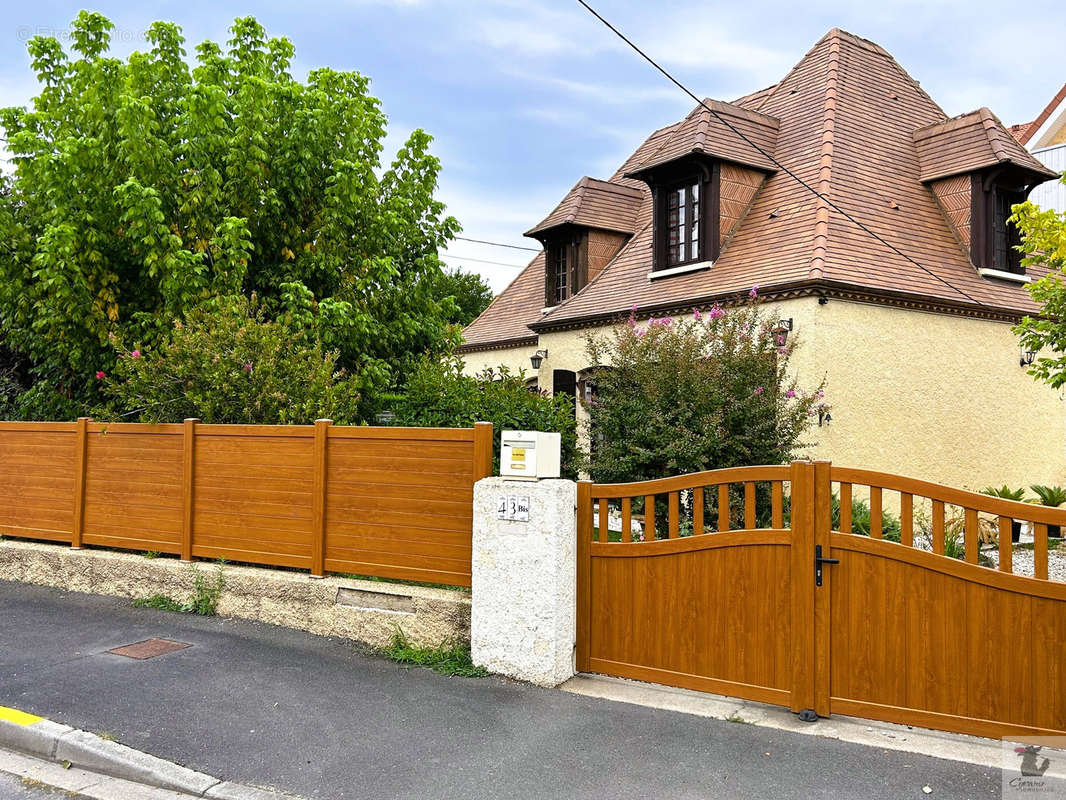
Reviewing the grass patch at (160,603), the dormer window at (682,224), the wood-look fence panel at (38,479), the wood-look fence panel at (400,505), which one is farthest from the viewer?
the dormer window at (682,224)

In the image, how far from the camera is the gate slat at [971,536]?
4.61m

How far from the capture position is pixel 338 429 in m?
7.22

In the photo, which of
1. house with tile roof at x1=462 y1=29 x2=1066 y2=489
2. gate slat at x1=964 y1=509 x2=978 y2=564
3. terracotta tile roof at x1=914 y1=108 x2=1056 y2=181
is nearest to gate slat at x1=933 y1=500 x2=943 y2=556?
gate slat at x1=964 y1=509 x2=978 y2=564

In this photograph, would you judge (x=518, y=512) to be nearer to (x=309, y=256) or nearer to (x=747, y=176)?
(x=309, y=256)

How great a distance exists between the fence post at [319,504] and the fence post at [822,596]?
165 inches

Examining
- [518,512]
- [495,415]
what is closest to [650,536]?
[518,512]

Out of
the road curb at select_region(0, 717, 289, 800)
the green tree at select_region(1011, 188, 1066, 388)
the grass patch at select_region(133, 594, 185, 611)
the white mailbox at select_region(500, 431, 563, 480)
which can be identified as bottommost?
the road curb at select_region(0, 717, 289, 800)

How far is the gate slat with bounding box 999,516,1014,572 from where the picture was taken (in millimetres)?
4292

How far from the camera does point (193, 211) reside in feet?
37.1

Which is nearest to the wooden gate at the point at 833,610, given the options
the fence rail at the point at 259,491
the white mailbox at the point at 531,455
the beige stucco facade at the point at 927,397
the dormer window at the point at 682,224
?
the white mailbox at the point at 531,455

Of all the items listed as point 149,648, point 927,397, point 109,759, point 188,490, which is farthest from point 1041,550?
point 927,397

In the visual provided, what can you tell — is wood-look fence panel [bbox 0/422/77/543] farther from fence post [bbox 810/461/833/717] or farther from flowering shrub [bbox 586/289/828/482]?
fence post [bbox 810/461/833/717]

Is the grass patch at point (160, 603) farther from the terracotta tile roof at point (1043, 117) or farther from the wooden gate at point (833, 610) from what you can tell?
the terracotta tile roof at point (1043, 117)

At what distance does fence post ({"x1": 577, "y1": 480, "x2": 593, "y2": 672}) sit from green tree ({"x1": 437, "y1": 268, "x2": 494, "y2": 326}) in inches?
1465
